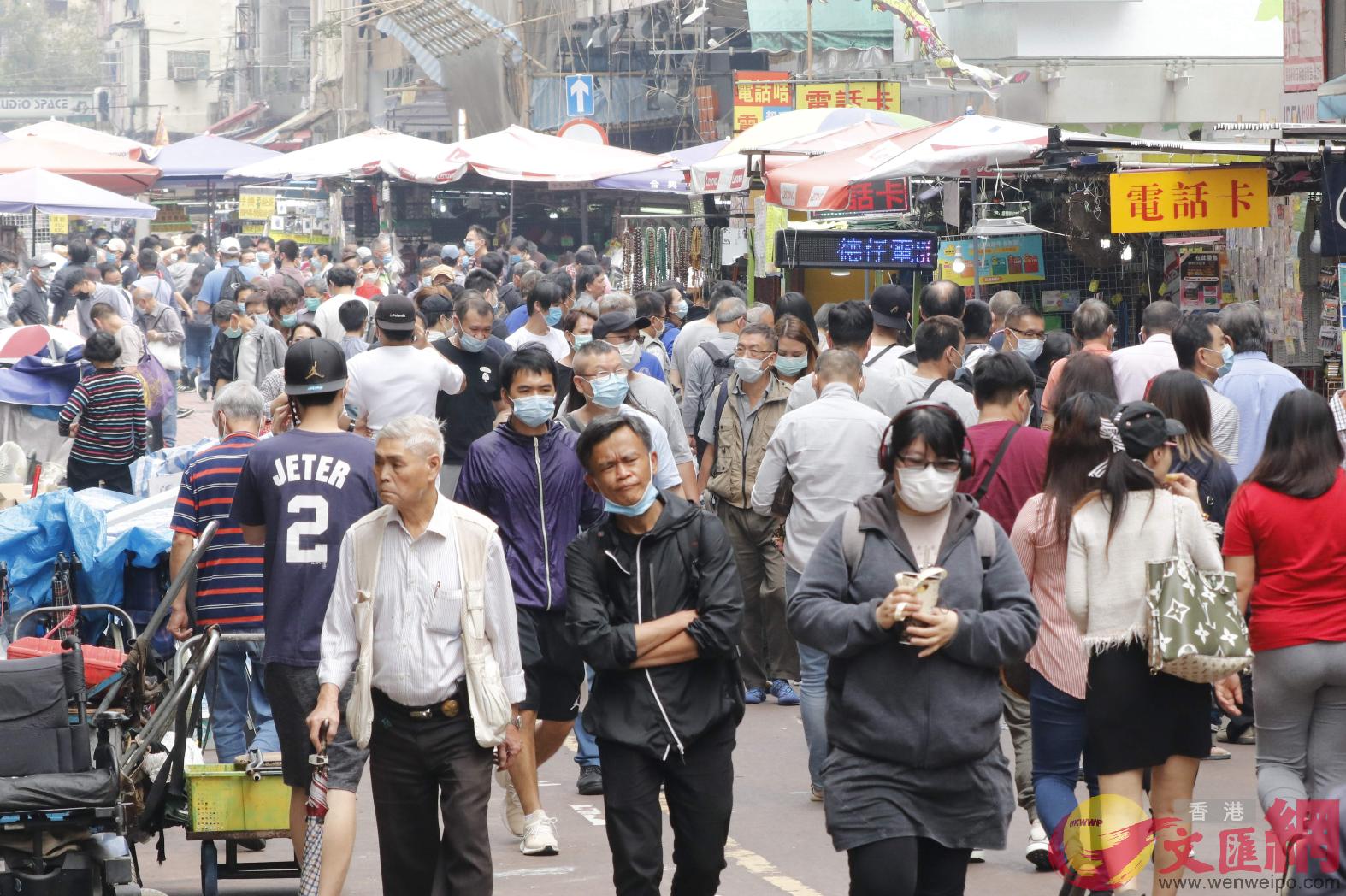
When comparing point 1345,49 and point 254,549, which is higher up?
point 1345,49

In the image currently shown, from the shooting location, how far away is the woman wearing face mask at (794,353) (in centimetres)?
898

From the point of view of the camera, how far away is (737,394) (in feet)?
30.0

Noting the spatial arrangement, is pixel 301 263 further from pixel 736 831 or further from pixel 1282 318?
pixel 736 831

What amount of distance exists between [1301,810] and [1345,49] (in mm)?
10446

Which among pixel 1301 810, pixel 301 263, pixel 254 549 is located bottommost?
pixel 1301 810

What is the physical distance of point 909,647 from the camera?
14.9 feet

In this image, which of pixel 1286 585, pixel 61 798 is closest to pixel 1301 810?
pixel 1286 585

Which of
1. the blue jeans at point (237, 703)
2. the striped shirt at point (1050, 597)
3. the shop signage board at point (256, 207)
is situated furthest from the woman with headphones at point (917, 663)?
the shop signage board at point (256, 207)

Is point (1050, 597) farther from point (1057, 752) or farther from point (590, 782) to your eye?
point (590, 782)

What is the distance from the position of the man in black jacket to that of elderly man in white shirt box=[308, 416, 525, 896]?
1.29 feet

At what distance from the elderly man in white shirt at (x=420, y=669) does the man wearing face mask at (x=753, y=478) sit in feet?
11.5

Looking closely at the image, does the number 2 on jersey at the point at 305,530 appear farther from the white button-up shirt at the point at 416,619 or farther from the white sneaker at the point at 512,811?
the white sneaker at the point at 512,811

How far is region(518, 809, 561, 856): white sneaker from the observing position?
6.94 meters

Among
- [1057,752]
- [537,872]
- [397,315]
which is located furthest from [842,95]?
[1057,752]
